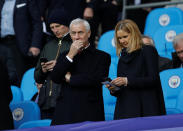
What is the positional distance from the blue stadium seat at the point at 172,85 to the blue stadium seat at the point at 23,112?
149 cm

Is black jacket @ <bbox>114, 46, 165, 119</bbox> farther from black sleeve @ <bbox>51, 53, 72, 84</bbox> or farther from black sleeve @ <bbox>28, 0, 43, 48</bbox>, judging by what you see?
black sleeve @ <bbox>28, 0, 43, 48</bbox>

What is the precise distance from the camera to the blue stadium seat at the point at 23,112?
18.7 ft

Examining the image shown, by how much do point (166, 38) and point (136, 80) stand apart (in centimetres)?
306

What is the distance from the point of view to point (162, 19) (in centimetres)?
842

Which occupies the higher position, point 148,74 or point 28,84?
point 148,74

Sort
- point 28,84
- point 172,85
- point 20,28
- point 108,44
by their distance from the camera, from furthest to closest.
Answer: point 108,44, point 20,28, point 28,84, point 172,85

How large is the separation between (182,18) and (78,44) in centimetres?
373

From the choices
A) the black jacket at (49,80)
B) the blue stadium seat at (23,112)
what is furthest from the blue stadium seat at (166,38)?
the blue stadium seat at (23,112)

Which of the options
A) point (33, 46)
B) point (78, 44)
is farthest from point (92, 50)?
point (33, 46)

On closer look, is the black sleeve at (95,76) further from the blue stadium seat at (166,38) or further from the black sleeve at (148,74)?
the blue stadium seat at (166,38)

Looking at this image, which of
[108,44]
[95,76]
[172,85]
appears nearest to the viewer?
[95,76]

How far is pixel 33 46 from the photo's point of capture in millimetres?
7277

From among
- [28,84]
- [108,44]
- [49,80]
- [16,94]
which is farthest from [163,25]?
[49,80]

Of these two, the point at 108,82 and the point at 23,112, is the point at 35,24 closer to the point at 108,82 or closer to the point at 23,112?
the point at 23,112
